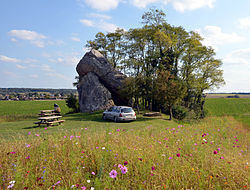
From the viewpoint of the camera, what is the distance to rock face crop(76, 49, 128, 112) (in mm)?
28016

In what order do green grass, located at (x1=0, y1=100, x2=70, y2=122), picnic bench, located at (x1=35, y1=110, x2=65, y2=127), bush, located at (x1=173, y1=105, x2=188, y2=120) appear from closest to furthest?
picnic bench, located at (x1=35, y1=110, x2=65, y2=127), green grass, located at (x1=0, y1=100, x2=70, y2=122), bush, located at (x1=173, y1=105, x2=188, y2=120)

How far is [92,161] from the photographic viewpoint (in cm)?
477

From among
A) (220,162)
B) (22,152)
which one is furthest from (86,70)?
(220,162)

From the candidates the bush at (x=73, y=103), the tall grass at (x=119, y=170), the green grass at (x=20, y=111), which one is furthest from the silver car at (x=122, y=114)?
the bush at (x=73, y=103)

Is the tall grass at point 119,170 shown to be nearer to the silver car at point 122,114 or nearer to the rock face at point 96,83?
the silver car at point 122,114

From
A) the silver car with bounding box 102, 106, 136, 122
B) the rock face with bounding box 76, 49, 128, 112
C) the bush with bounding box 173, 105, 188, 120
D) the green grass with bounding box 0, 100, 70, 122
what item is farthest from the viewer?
the rock face with bounding box 76, 49, 128, 112

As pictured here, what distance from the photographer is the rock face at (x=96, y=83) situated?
91.9ft

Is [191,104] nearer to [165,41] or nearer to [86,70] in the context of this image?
[165,41]

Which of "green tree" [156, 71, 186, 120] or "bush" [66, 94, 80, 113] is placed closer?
"green tree" [156, 71, 186, 120]

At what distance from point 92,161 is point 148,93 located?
21265 millimetres

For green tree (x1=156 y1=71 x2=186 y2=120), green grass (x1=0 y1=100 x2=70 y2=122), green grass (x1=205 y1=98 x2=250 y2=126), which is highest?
green tree (x1=156 y1=71 x2=186 y2=120)

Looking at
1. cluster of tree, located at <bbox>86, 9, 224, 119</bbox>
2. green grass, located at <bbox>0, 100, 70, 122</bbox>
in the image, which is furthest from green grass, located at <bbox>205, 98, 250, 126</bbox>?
green grass, located at <bbox>0, 100, 70, 122</bbox>

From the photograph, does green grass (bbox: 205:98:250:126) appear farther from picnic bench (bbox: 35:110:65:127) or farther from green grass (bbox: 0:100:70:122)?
green grass (bbox: 0:100:70:122)

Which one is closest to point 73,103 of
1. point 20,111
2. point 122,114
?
point 20,111
